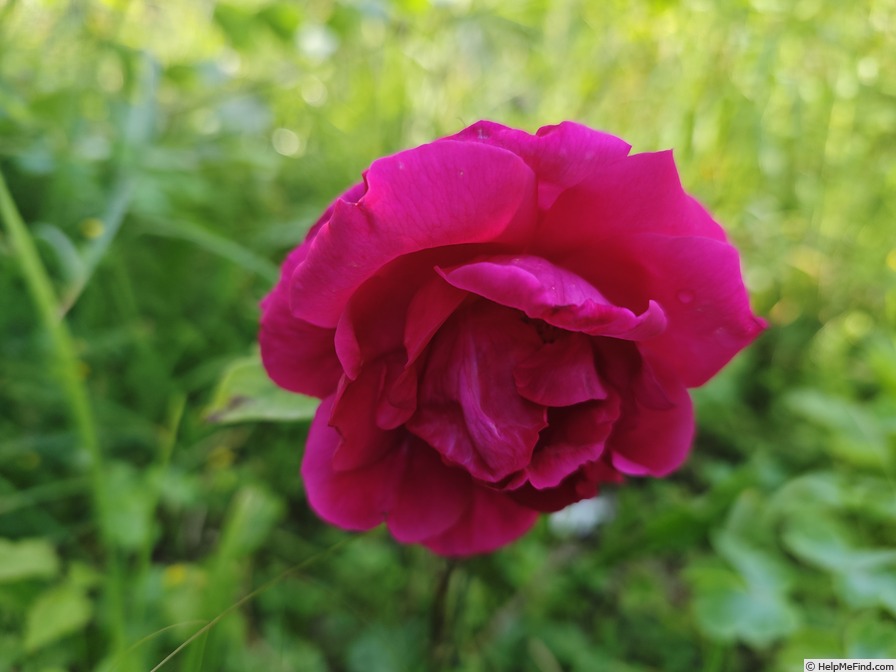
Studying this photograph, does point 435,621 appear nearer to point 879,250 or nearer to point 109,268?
point 109,268

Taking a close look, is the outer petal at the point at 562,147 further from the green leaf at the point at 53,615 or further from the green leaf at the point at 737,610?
the green leaf at the point at 53,615

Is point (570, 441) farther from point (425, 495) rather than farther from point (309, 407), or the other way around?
point (309, 407)

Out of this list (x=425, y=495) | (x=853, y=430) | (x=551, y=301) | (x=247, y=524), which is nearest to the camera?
(x=551, y=301)

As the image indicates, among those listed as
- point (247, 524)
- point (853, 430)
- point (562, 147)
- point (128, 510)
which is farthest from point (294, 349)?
point (853, 430)

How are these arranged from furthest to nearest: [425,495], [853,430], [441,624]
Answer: [853,430], [441,624], [425,495]

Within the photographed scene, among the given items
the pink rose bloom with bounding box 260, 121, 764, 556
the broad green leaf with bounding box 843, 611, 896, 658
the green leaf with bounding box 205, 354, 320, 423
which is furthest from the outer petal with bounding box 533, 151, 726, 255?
the broad green leaf with bounding box 843, 611, 896, 658

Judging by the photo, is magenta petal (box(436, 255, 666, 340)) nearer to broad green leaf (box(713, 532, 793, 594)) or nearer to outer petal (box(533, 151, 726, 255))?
outer petal (box(533, 151, 726, 255))

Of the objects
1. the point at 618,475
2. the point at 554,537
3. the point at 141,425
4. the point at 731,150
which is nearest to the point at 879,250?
the point at 731,150

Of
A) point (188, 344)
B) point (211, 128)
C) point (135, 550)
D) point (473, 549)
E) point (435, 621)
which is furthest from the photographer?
point (211, 128)
